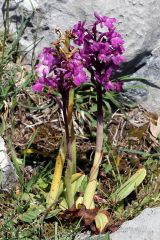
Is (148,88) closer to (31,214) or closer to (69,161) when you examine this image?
(69,161)

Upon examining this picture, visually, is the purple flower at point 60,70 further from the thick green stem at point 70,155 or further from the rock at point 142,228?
the rock at point 142,228

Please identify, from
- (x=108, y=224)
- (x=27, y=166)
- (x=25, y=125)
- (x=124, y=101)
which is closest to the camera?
(x=108, y=224)

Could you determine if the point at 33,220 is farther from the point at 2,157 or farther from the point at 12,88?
the point at 12,88

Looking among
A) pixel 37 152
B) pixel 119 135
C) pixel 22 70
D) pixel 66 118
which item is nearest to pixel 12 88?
pixel 22 70

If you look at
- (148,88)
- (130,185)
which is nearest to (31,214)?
(130,185)

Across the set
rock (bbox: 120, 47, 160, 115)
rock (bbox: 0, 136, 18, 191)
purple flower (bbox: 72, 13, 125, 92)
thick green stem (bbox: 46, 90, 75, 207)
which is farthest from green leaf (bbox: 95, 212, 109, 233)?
rock (bbox: 120, 47, 160, 115)

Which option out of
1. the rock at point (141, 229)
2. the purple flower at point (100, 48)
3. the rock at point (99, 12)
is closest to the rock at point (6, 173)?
the rock at point (141, 229)

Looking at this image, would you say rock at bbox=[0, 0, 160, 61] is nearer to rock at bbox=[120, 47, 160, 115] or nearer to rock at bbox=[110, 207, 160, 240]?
rock at bbox=[120, 47, 160, 115]

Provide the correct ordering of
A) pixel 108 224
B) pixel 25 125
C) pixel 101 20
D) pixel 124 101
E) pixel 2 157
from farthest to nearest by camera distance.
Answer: pixel 124 101 → pixel 25 125 → pixel 2 157 → pixel 108 224 → pixel 101 20
